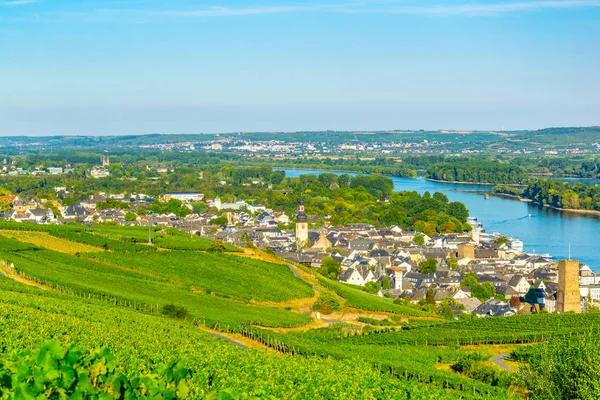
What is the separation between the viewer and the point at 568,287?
29141 millimetres

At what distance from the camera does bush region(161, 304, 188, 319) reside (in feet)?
73.5

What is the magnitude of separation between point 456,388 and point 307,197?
67.7 meters

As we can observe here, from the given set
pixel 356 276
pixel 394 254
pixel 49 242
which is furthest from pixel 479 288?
pixel 49 242

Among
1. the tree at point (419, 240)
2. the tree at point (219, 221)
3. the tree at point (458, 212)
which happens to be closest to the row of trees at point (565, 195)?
the tree at point (458, 212)

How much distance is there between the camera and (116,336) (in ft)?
50.0

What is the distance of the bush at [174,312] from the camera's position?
2241cm

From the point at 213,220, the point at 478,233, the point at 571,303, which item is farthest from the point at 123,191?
the point at 571,303

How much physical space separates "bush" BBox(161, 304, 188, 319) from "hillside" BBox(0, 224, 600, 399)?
6 cm

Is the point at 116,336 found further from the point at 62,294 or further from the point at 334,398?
the point at 62,294

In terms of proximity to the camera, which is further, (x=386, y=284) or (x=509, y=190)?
(x=509, y=190)

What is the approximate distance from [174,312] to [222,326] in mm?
1577

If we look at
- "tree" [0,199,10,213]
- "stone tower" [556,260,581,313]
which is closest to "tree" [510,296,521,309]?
"stone tower" [556,260,581,313]

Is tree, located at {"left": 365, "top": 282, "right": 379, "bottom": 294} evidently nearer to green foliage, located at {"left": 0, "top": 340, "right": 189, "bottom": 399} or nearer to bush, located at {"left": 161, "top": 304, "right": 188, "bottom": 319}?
bush, located at {"left": 161, "top": 304, "right": 188, "bottom": 319}

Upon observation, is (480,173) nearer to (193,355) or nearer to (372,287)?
(372,287)
